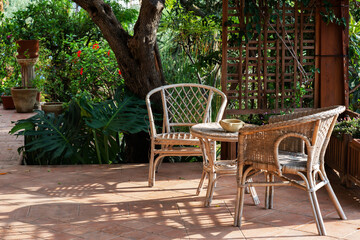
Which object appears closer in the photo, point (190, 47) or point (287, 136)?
point (287, 136)

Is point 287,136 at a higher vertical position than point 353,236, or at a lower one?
higher

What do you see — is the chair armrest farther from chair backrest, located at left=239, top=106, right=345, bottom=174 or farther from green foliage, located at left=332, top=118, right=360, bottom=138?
green foliage, located at left=332, top=118, right=360, bottom=138

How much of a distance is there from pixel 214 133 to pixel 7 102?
7258 mm

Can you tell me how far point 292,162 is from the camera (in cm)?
336

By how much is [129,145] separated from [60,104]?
7.59 ft

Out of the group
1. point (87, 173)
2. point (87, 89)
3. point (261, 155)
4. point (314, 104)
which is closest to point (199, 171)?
point (87, 173)

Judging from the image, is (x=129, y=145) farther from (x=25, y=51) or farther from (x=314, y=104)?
(x=25, y=51)

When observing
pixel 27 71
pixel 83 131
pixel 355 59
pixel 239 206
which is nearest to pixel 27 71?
pixel 27 71

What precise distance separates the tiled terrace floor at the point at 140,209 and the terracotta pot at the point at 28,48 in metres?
5.03

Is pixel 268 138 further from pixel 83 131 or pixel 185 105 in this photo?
pixel 83 131

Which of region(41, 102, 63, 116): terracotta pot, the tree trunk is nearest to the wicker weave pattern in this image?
the tree trunk

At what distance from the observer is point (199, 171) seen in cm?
505

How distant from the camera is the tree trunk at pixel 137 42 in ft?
17.4

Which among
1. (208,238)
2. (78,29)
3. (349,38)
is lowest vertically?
(208,238)
